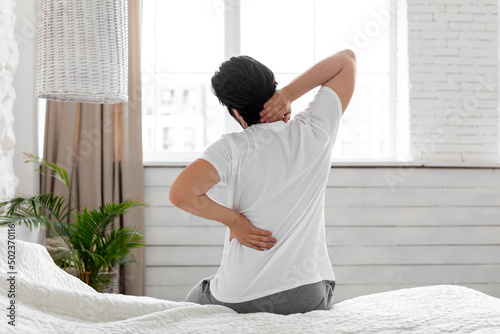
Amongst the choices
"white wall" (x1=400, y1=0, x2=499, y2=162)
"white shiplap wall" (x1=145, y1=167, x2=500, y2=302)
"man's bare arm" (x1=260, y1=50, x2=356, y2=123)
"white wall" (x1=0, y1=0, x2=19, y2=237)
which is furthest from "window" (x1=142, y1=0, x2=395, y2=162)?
"man's bare arm" (x1=260, y1=50, x2=356, y2=123)

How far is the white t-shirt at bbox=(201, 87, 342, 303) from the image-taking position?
1.24 metres

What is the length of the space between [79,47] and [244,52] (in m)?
1.71

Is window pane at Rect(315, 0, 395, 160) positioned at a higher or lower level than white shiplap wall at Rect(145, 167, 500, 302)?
higher

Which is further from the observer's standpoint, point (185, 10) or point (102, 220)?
point (185, 10)

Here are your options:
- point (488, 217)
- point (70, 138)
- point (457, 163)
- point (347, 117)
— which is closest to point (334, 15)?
point (347, 117)

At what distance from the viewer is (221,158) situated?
122 cm

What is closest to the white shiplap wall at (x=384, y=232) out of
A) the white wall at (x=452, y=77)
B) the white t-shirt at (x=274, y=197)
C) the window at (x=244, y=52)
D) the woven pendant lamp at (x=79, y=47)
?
the white wall at (x=452, y=77)

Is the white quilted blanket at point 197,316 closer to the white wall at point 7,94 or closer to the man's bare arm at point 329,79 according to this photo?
the man's bare arm at point 329,79

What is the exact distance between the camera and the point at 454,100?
3.41 meters

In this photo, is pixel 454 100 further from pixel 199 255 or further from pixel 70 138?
pixel 70 138

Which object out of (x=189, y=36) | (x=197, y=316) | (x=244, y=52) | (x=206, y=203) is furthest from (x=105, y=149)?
(x=197, y=316)

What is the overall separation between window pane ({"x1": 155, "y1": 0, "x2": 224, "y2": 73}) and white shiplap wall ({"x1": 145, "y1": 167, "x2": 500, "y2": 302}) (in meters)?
0.81

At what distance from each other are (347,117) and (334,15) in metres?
0.73

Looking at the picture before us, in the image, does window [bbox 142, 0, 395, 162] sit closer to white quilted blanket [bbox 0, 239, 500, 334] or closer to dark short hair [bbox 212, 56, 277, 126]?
dark short hair [bbox 212, 56, 277, 126]
